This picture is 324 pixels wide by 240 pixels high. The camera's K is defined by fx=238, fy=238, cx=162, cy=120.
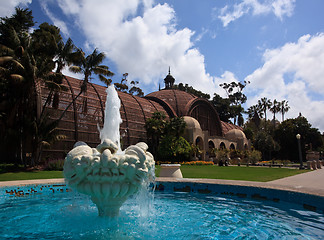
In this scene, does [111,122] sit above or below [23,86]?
below

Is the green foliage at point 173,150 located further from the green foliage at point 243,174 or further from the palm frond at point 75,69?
the palm frond at point 75,69

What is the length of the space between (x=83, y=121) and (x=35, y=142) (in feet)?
21.3

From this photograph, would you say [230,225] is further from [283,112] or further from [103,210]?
[283,112]

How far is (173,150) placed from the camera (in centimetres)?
2862

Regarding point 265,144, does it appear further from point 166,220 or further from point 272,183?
point 166,220

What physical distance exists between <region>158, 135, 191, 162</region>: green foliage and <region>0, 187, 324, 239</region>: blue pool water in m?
21.1

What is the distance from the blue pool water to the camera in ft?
14.4

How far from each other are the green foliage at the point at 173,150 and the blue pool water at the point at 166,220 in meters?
21.1

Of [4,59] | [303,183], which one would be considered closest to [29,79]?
[4,59]

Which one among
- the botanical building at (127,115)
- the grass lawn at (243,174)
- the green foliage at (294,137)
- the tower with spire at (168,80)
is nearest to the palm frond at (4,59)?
the botanical building at (127,115)

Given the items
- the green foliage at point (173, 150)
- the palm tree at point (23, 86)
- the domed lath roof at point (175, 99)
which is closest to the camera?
the palm tree at point (23, 86)

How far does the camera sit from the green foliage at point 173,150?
2877 centimetres

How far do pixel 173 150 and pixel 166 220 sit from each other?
23391 mm

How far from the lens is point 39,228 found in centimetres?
472
